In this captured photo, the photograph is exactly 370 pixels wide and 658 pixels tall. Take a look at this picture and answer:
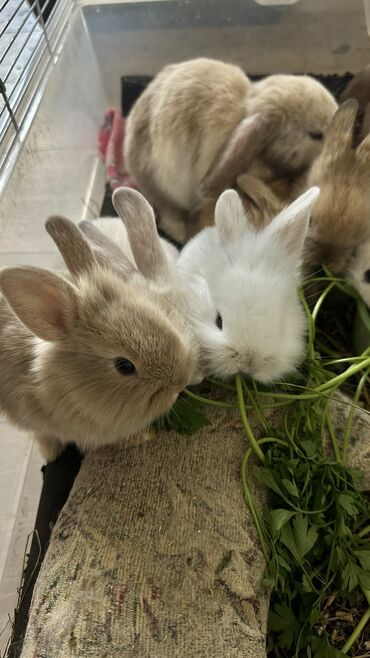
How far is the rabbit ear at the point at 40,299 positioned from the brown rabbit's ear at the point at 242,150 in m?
0.94

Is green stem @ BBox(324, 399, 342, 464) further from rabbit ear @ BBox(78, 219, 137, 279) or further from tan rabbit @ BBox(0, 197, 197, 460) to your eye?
rabbit ear @ BBox(78, 219, 137, 279)

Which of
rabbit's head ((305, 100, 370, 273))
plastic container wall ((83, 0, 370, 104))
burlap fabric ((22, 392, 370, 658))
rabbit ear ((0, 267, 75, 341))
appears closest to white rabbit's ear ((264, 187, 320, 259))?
rabbit's head ((305, 100, 370, 273))

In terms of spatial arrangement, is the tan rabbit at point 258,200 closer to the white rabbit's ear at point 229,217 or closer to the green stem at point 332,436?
the white rabbit's ear at point 229,217

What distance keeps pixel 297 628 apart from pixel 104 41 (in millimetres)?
2395

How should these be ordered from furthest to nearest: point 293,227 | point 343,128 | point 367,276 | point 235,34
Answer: point 235,34, point 343,128, point 367,276, point 293,227

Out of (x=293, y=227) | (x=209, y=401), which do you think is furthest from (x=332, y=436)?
(x=293, y=227)

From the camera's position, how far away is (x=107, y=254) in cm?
127

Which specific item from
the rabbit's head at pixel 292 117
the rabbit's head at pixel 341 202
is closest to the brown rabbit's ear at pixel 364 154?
the rabbit's head at pixel 341 202

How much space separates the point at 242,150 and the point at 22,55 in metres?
0.83

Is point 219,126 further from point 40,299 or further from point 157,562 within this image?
point 157,562

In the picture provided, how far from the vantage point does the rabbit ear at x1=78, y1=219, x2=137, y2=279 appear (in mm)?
1221

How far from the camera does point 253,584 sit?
3.80 feet

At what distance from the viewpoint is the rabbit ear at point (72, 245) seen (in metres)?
1.06

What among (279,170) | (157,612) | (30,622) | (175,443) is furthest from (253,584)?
(279,170)
